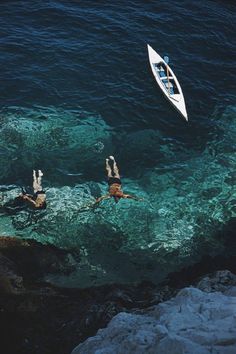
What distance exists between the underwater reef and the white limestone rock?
4.60 m

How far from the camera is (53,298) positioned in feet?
60.2

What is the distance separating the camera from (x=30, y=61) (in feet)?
108

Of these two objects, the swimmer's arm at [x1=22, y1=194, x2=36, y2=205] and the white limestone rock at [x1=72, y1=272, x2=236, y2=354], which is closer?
the white limestone rock at [x1=72, y1=272, x2=236, y2=354]

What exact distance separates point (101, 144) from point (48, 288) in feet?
36.6

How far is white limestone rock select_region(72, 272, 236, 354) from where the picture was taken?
489 inches

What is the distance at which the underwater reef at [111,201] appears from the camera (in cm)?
2145

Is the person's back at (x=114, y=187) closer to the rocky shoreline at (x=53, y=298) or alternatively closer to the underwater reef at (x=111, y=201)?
the underwater reef at (x=111, y=201)

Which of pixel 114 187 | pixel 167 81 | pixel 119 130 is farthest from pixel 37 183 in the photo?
pixel 167 81

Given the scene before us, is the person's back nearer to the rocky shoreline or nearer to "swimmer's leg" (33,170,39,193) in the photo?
"swimmer's leg" (33,170,39,193)

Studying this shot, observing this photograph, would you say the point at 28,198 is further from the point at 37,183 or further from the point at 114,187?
the point at 114,187

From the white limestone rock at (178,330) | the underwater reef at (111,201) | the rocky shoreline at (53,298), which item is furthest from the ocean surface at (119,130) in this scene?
the white limestone rock at (178,330)

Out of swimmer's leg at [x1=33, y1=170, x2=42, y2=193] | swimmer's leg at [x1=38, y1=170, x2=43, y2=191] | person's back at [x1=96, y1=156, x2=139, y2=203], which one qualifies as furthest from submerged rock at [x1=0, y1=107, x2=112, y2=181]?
person's back at [x1=96, y1=156, x2=139, y2=203]

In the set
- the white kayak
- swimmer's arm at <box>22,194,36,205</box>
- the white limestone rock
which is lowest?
swimmer's arm at <box>22,194,36,205</box>

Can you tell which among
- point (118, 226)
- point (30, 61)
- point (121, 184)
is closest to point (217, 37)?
point (30, 61)
